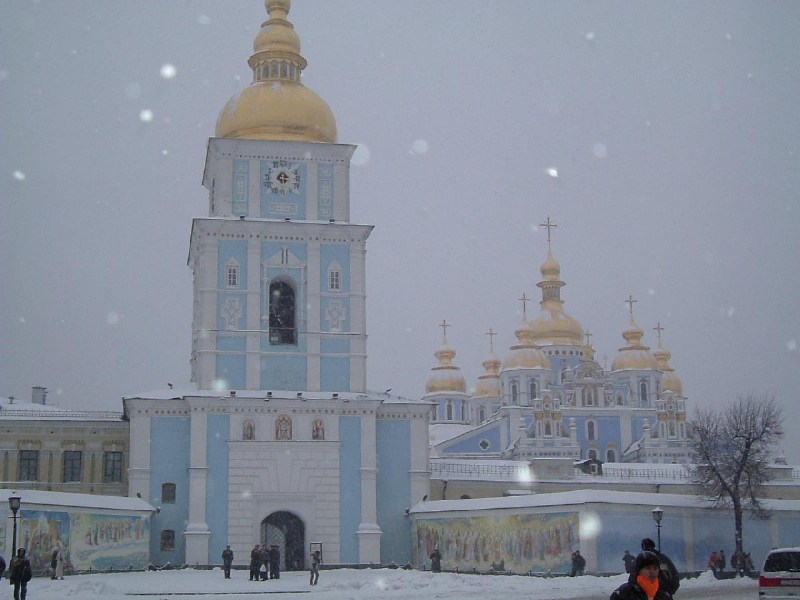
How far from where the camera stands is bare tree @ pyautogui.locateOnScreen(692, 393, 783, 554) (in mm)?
33562

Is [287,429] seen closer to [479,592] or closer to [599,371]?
[479,592]

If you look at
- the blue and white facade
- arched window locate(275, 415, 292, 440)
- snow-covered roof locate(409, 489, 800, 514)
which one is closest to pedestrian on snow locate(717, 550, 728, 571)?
snow-covered roof locate(409, 489, 800, 514)

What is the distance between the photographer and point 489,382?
8044 centimetres

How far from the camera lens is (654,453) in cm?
6362

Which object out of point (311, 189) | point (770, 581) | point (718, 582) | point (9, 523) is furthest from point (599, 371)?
point (770, 581)

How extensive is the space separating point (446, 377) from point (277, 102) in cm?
4642

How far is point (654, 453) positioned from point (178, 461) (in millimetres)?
35059

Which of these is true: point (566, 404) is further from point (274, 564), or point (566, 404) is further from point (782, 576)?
point (782, 576)

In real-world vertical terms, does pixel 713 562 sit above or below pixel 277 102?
below

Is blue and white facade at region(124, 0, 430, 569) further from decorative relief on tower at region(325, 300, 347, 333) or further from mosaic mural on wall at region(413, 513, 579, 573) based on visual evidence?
mosaic mural on wall at region(413, 513, 579, 573)

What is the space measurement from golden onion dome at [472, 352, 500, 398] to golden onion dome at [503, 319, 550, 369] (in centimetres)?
764

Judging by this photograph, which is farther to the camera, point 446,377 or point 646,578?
point 446,377

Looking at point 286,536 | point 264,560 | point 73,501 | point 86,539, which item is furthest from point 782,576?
point 286,536

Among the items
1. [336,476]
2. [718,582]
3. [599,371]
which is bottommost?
[718,582]
